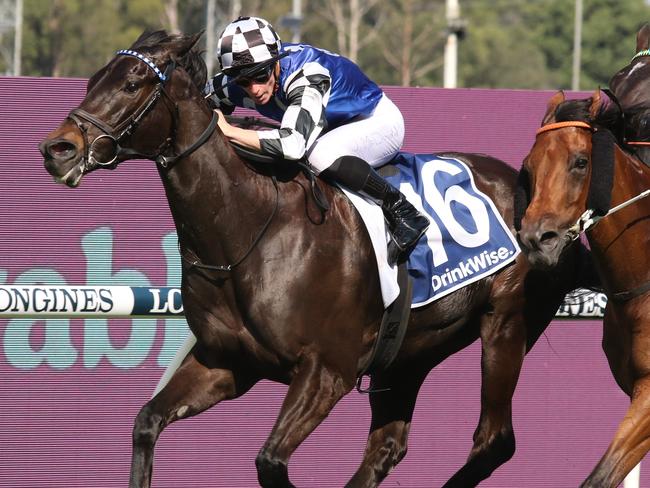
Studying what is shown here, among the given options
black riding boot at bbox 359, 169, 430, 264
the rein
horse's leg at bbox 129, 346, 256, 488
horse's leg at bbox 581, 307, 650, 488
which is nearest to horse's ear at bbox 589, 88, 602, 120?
horse's leg at bbox 581, 307, 650, 488

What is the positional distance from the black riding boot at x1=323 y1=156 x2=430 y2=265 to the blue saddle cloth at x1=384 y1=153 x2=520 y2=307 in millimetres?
126

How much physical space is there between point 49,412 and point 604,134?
296 cm

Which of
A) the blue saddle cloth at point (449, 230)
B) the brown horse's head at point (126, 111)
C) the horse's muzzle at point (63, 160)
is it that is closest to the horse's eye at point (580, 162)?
the blue saddle cloth at point (449, 230)

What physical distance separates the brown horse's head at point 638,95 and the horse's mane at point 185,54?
1.52 meters

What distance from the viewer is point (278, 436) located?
4.34 meters

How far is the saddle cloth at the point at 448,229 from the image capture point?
4953mm

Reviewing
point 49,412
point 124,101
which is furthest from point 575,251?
point 49,412

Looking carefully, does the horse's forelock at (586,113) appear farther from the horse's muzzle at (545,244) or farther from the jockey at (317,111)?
the jockey at (317,111)

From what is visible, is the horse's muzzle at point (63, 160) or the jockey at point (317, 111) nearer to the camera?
the horse's muzzle at point (63, 160)

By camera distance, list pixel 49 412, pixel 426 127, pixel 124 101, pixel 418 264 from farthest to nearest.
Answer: pixel 426 127 < pixel 49 412 < pixel 418 264 < pixel 124 101

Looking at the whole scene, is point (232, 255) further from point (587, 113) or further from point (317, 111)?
point (587, 113)

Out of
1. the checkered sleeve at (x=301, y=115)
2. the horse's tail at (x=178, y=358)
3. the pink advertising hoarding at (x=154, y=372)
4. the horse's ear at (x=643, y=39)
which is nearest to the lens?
the checkered sleeve at (x=301, y=115)

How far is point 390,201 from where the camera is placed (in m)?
4.78

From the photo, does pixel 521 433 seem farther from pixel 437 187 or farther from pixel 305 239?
pixel 305 239
